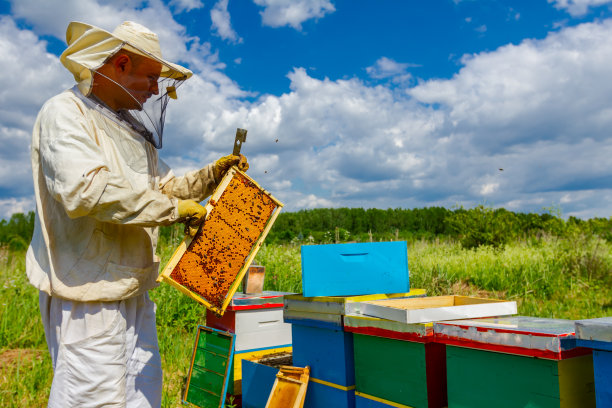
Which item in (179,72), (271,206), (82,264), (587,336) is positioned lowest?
(587,336)

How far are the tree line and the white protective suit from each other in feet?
23.2

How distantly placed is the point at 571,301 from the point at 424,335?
616 cm

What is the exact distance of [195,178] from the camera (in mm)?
2887

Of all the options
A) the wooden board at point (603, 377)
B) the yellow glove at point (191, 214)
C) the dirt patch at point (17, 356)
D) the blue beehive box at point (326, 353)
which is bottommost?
the dirt patch at point (17, 356)

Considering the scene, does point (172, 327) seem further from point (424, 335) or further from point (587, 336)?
point (587, 336)

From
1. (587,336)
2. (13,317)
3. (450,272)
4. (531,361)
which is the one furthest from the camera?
(450,272)

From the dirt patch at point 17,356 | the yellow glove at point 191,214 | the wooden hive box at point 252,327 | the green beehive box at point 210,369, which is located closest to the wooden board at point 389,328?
the yellow glove at point 191,214

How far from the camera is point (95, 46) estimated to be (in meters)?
2.27

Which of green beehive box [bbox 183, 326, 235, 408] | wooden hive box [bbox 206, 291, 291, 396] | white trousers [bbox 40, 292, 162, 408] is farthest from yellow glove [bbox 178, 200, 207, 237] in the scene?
green beehive box [bbox 183, 326, 235, 408]

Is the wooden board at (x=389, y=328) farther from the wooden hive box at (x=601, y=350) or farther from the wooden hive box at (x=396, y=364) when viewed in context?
the wooden hive box at (x=601, y=350)

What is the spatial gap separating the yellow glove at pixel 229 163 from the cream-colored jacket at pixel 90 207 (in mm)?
466

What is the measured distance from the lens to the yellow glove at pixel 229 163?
110 inches

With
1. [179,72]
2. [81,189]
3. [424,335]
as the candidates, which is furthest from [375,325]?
[179,72]

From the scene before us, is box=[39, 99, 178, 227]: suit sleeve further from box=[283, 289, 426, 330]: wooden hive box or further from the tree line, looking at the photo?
the tree line
